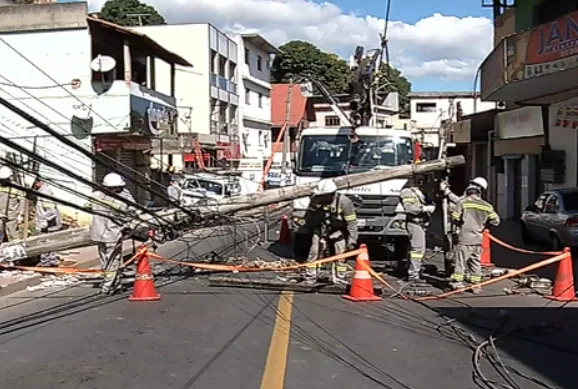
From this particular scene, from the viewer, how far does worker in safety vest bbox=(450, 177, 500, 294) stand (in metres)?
12.1

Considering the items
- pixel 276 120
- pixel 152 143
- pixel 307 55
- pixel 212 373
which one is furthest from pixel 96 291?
pixel 307 55

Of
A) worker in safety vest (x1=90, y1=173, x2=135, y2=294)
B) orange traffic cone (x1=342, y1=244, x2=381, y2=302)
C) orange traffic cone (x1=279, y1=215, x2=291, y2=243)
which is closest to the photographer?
orange traffic cone (x1=342, y1=244, x2=381, y2=302)

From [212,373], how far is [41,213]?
9405mm

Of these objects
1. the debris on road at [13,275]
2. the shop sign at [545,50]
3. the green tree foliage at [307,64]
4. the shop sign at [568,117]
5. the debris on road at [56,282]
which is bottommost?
the debris on road at [56,282]

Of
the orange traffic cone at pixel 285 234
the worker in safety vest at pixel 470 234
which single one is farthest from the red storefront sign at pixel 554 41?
the orange traffic cone at pixel 285 234

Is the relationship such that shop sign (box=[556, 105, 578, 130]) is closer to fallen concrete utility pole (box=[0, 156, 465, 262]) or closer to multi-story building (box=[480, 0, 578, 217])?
multi-story building (box=[480, 0, 578, 217])

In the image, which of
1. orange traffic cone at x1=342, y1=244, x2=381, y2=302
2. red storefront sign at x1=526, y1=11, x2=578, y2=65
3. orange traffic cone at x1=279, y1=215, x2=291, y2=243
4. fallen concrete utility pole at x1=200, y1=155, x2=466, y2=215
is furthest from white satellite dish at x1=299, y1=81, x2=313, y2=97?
orange traffic cone at x1=342, y1=244, x2=381, y2=302

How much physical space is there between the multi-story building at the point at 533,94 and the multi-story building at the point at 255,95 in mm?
26203

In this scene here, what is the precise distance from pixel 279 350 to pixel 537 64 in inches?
445

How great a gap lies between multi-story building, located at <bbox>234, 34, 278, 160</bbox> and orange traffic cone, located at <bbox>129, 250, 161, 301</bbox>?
1645 inches

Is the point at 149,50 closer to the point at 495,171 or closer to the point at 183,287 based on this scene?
the point at 495,171

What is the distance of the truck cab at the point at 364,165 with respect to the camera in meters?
15.8

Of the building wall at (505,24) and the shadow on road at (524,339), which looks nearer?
the shadow on road at (524,339)

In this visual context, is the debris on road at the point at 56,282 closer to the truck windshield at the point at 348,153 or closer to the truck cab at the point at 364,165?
the truck cab at the point at 364,165
